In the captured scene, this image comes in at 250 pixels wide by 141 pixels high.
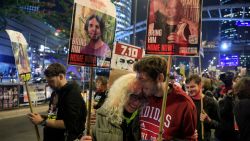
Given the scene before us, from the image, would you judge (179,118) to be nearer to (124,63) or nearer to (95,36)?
(95,36)

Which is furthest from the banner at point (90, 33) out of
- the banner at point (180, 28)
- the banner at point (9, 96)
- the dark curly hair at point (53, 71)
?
the banner at point (9, 96)

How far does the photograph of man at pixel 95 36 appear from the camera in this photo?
4.72m

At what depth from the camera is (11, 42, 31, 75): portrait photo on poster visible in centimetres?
602

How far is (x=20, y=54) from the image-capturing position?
6125 millimetres

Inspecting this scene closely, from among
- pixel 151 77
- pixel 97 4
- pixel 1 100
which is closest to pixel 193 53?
pixel 151 77

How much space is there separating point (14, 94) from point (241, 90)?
57.2 ft

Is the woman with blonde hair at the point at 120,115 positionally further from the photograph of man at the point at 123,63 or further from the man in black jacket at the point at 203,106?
the photograph of man at the point at 123,63

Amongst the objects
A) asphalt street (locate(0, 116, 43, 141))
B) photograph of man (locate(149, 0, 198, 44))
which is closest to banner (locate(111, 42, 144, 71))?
photograph of man (locate(149, 0, 198, 44))

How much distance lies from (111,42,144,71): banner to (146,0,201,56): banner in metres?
3.48

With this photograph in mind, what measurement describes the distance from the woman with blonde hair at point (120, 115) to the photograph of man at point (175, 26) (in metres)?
0.53

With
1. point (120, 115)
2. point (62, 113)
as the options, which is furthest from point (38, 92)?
point (120, 115)

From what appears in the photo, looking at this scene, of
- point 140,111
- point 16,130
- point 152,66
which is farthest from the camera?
point 16,130

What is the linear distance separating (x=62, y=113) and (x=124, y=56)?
242 centimetres

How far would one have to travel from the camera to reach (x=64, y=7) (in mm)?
35250
